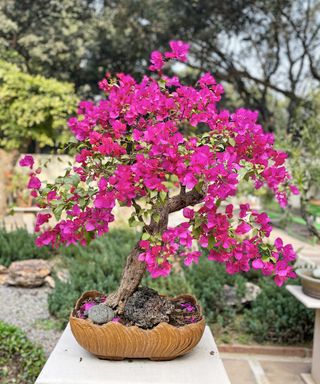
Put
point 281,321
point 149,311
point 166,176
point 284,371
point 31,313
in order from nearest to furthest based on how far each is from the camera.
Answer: point 166,176 → point 149,311 → point 284,371 → point 281,321 → point 31,313

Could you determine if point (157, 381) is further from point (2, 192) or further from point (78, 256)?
point (2, 192)

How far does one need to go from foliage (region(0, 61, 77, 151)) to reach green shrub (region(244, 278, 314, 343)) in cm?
453

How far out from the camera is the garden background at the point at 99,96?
3951mm

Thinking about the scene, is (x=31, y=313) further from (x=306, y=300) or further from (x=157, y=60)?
(x=157, y=60)

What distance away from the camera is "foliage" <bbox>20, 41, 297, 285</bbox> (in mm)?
1677

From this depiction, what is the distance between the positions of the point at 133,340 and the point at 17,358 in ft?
4.88

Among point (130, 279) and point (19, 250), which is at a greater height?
point (130, 279)

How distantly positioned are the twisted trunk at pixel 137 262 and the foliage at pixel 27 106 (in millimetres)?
5677

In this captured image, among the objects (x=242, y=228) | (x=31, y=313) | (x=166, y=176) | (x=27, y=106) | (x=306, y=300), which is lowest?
(x=31, y=313)

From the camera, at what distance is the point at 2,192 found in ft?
25.9

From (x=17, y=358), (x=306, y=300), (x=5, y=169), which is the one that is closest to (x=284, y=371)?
(x=306, y=300)

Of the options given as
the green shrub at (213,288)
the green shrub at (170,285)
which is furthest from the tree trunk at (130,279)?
the green shrub at (170,285)

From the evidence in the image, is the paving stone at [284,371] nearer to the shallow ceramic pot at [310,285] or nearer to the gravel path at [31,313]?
the shallow ceramic pot at [310,285]

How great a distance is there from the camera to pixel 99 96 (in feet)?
47.9
